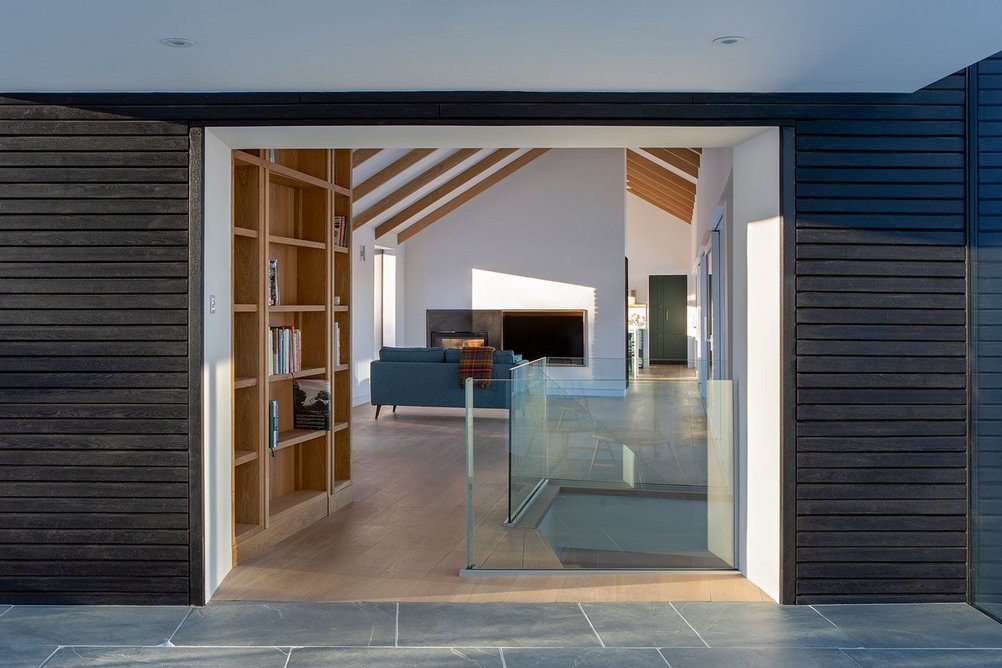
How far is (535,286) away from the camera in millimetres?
13492

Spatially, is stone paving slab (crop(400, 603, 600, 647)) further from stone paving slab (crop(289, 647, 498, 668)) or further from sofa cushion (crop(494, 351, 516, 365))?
sofa cushion (crop(494, 351, 516, 365))

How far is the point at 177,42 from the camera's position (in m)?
3.00

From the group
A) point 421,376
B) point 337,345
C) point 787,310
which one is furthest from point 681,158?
point 787,310

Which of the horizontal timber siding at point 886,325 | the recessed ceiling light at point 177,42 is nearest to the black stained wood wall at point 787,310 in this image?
the horizontal timber siding at point 886,325

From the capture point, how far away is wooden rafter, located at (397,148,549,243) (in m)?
13.2

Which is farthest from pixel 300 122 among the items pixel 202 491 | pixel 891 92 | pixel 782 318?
pixel 891 92

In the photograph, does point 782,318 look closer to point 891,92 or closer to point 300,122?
point 891,92

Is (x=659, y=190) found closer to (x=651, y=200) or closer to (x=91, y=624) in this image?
(x=651, y=200)

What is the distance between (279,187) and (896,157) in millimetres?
3041

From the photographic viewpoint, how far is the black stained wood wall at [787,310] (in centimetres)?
370

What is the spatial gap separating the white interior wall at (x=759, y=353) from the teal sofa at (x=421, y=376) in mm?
5428

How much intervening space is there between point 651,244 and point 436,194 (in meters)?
6.99

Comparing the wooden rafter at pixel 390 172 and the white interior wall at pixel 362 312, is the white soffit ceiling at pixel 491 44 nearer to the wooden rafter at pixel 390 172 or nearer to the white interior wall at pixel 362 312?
the wooden rafter at pixel 390 172

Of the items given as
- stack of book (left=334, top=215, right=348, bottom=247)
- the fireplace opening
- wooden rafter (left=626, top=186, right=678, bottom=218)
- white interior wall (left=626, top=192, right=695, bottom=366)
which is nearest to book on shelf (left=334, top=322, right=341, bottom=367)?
stack of book (left=334, top=215, right=348, bottom=247)
